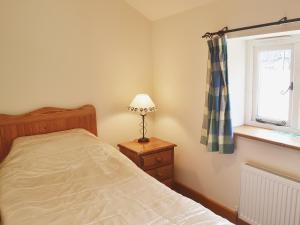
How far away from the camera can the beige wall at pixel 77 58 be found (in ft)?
7.37

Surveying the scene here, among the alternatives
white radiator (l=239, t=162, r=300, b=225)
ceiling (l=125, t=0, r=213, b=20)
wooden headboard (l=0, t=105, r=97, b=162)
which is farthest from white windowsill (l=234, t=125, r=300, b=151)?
wooden headboard (l=0, t=105, r=97, b=162)

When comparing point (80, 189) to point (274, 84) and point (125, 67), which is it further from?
point (274, 84)

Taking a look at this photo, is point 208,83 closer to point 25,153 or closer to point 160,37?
point 160,37

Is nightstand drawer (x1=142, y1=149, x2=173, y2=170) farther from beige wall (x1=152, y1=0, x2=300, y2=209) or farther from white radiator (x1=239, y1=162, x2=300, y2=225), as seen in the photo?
white radiator (x1=239, y1=162, x2=300, y2=225)

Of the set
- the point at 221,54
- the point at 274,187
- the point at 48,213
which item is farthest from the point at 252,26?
the point at 48,213

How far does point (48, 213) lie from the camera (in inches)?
55.7

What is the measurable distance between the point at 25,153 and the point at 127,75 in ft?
4.51

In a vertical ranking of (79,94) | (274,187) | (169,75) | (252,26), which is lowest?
(274,187)

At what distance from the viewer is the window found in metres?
2.04

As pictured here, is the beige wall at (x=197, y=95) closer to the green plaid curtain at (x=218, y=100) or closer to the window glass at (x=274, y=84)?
the green plaid curtain at (x=218, y=100)

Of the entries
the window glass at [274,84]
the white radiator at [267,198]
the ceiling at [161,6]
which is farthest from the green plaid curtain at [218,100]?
the ceiling at [161,6]

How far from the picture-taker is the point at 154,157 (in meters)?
2.62

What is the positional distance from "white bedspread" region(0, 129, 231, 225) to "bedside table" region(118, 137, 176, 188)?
16.7 inches

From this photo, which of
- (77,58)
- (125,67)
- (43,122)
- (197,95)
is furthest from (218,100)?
(43,122)
